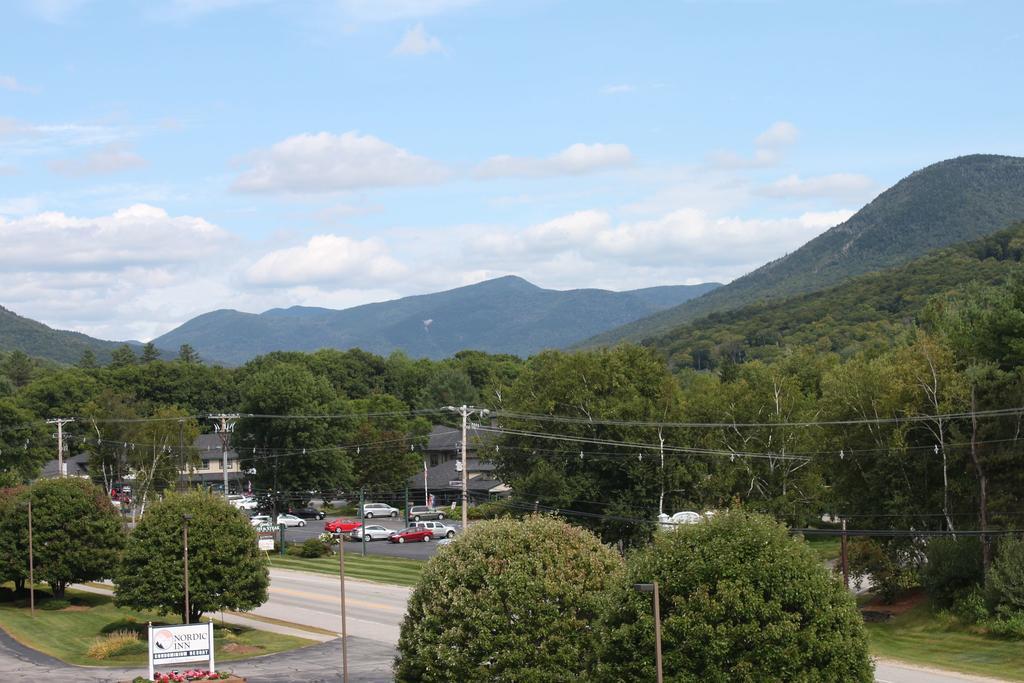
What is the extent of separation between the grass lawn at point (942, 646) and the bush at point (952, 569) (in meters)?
0.98

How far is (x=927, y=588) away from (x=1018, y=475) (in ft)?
19.5

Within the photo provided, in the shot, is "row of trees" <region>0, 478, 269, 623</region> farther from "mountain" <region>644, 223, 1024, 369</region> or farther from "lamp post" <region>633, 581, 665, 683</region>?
"mountain" <region>644, 223, 1024, 369</region>

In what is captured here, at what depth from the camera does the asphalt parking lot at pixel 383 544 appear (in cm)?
7656

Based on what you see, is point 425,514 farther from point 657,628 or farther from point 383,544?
point 657,628

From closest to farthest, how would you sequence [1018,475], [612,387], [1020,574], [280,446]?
[1020,574], [1018,475], [612,387], [280,446]

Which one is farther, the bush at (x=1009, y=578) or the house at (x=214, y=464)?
the house at (x=214, y=464)

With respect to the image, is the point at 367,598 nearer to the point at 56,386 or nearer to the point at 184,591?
the point at 184,591

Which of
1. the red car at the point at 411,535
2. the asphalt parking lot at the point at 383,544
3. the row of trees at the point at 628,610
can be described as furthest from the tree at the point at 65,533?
the row of trees at the point at 628,610

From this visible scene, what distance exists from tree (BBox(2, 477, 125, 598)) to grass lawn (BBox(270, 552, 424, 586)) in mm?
15691

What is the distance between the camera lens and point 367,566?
232 ft

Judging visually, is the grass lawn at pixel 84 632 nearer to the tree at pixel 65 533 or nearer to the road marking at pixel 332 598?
the tree at pixel 65 533

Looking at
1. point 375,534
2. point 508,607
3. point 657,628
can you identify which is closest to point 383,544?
point 375,534

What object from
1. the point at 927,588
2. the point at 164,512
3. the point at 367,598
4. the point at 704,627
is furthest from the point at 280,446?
the point at 704,627

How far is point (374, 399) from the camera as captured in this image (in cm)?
14888
